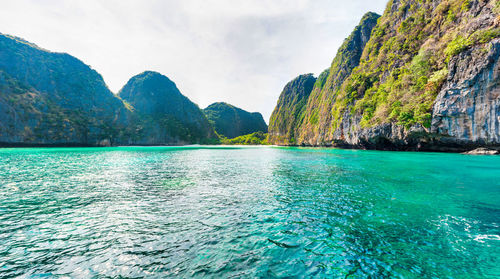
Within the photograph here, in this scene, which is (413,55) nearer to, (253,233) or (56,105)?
(253,233)

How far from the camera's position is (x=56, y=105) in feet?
438

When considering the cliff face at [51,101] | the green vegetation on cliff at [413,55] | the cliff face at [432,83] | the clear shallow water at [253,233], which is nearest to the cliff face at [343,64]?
the green vegetation on cliff at [413,55]

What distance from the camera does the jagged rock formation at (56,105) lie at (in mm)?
107000

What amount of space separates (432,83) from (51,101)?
675ft

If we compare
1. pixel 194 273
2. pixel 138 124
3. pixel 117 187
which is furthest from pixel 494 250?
pixel 138 124

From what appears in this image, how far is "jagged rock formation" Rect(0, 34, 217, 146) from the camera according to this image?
351ft

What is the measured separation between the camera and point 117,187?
52.0ft

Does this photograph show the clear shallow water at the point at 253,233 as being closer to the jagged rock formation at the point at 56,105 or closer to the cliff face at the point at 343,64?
the cliff face at the point at 343,64

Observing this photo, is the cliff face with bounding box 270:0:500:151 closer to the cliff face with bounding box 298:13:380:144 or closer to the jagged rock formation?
the cliff face with bounding box 298:13:380:144

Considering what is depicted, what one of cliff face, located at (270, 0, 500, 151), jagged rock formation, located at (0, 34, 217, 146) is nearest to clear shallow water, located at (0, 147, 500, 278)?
cliff face, located at (270, 0, 500, 151)

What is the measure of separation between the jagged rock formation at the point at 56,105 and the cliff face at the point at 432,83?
16594cm

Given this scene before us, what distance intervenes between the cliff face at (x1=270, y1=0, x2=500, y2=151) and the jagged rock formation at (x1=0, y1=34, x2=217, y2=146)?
165938 mm

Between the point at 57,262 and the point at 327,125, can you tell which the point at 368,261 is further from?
the point at 327,125

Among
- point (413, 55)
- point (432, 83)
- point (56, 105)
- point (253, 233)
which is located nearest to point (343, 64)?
point (413, 55)
